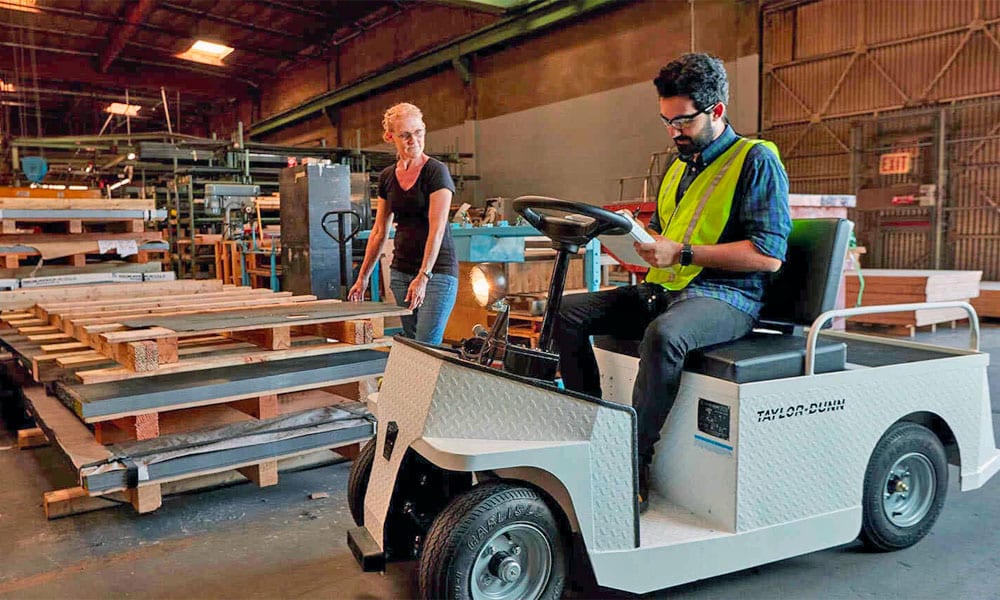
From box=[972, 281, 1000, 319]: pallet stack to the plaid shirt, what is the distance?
864 cm

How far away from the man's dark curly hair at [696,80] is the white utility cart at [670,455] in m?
0.62

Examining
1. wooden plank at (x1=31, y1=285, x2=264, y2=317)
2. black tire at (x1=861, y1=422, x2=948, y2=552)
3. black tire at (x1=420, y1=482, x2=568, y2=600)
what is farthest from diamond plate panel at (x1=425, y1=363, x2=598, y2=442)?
wooden plank at (x1=31, y1=285, x2=264, y2=317)

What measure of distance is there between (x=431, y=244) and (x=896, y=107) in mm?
10056

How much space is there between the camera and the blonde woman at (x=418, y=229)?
3.88 meters

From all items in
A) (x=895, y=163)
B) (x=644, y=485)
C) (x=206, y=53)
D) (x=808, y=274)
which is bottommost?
(x=644, y=485)

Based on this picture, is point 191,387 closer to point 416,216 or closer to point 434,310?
point 434,310

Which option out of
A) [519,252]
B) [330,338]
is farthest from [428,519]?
[519,252]

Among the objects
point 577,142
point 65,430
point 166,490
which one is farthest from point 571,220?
point 577,142

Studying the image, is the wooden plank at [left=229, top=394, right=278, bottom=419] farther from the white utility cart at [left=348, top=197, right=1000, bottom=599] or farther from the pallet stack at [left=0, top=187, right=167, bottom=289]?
the pallet stack at [left=0, top=187, right=167, bottom=289]

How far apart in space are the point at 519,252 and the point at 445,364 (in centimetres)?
420

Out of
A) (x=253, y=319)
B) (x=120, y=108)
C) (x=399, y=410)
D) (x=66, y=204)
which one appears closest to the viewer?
(x=399, y=410)

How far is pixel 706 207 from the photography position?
2637 mm

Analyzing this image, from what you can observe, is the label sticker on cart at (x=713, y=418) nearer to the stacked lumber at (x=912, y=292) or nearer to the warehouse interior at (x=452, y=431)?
the warehouse interior at (x=452, y=431)

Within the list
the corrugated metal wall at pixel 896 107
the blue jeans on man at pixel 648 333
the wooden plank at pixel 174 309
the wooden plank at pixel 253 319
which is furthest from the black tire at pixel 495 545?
the corrugated metal wall at pixel 896 107
